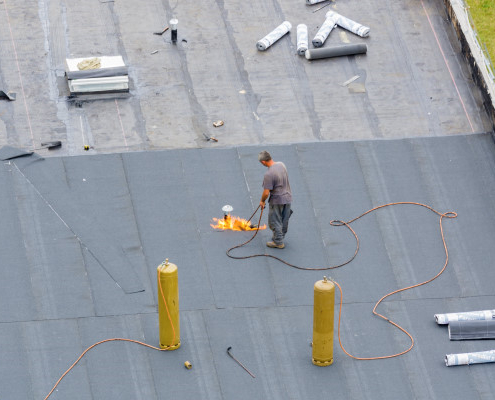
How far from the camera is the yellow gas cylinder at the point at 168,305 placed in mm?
14930

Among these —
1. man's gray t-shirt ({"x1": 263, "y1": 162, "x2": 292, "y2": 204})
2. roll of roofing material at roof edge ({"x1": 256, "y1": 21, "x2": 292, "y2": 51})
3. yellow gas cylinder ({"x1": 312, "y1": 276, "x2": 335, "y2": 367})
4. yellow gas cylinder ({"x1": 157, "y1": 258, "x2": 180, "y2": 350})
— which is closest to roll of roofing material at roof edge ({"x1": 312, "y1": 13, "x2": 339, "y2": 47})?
roll of roofing material at roof edge ({"x1": 256, "y1": 21, "x2": 292, "y2": 51})

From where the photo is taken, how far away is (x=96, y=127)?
19281 millimetres

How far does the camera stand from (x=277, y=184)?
55.0 feet

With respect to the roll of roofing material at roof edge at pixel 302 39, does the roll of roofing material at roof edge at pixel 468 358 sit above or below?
below

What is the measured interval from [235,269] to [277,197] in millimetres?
1186

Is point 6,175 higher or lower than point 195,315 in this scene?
higher

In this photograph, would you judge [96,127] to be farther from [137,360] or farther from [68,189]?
[137,360]

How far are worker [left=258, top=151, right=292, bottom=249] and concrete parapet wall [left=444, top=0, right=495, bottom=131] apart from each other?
4.55 m

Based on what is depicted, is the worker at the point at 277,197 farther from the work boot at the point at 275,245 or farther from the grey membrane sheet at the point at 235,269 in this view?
the grey membrane sheet at the point at 235,269

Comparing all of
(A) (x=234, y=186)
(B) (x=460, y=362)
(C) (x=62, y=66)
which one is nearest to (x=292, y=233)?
(A) (x=234, y=186)

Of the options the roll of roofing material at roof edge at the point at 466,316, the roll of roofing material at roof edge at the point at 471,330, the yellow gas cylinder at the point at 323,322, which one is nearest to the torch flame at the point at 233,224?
the yellow gas cylinder at the point at 323,322

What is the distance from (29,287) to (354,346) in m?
4.50

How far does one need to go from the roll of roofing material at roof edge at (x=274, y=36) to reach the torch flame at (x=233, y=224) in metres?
4.55

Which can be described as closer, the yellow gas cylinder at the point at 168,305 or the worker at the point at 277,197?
the yellow gas cylinder at the point at 168,305
